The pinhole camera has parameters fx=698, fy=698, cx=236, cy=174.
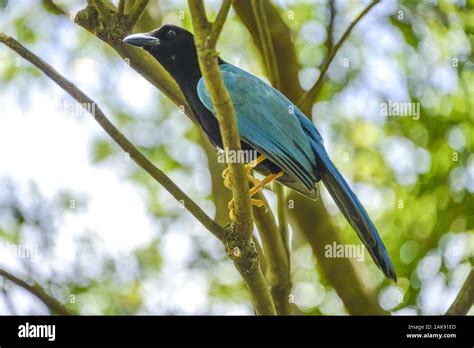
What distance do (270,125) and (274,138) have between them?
0.32 ft

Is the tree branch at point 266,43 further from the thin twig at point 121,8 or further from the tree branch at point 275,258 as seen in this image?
the thin twig at point 121,8

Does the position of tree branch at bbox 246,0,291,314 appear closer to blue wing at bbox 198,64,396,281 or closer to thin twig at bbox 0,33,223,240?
blue wing at bbox 198,64,396,281

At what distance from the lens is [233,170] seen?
119 inches

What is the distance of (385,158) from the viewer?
500cm

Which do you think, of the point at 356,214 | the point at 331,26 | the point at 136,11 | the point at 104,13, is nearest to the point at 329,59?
the point at 331,26

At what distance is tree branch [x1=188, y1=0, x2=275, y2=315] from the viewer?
9.00ft

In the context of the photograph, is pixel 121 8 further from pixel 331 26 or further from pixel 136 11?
pixel 331 26

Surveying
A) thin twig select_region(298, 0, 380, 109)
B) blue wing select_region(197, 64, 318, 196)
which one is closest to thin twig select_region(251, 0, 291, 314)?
blue wing select_region(197, 64, 318, 196)

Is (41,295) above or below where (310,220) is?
below

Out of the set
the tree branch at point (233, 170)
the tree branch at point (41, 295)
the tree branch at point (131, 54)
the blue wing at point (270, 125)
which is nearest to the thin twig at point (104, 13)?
the tree branch at point (131, 54)

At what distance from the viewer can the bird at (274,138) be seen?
3.80m
